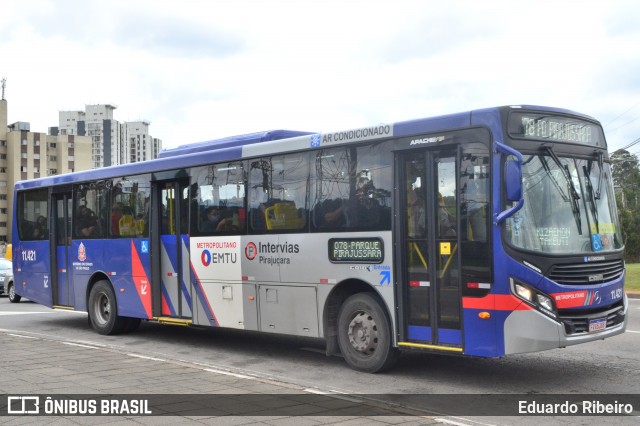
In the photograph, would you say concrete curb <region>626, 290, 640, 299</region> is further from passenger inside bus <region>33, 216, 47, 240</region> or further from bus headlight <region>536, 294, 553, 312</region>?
passenger inside bus <region>33, 216, 47, 240</region>

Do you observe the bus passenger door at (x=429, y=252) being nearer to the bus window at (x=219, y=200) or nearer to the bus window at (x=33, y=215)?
the bus window at (x=219, y=200)

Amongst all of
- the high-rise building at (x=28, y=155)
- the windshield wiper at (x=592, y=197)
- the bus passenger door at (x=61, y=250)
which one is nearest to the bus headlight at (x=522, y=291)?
the windshield wiper at (x=592, y=197)

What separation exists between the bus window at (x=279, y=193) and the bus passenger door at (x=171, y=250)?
190 centimetres

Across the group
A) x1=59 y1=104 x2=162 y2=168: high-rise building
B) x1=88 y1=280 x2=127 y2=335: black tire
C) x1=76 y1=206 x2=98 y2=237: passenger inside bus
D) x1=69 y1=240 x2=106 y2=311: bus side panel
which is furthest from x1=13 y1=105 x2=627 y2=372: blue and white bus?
x1=59 y1=104 x2=162 y2=168: high-rise building

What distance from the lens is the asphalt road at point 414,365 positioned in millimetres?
8555

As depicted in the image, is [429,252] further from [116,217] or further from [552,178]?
[116,217]

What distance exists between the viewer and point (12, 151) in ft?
400

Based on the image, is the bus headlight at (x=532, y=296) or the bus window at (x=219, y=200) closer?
the bus headlight at (x=532, y=296)

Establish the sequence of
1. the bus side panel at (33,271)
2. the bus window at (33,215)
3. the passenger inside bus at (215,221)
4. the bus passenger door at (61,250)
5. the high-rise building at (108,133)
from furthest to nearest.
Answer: the high-rise building at (108,133) → the bus window at (33,215) → the bus side panel at (33,271) → the bus passenger door at (61,250) → the passenger inside bus at (215,221)

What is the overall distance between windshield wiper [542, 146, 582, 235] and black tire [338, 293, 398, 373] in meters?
2.62

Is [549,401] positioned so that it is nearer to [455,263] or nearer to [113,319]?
[455,263]

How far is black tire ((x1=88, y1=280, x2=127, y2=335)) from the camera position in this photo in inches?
563

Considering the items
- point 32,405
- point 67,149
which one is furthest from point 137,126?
point 32,405

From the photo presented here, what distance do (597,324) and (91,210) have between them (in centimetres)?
1026
